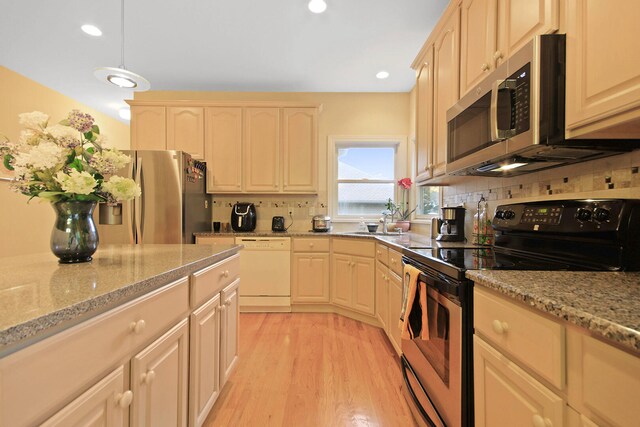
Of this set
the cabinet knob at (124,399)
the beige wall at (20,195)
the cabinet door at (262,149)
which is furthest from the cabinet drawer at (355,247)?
the beige wall at (20,195)

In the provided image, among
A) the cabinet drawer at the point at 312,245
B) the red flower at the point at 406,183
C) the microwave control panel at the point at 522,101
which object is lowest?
the cabinet drawer at the point at 312,245

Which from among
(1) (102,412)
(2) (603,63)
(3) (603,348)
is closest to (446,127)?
(2) (603,63)

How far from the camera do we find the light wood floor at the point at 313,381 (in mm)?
1521

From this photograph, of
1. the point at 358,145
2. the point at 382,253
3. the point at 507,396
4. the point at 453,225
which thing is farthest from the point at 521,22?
the point at 358,145

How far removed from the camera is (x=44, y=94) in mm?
4031

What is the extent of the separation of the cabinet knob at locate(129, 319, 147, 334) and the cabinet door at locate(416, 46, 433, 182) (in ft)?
6.88

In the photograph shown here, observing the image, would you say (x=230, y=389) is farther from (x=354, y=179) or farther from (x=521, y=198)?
(x=354, y=179)

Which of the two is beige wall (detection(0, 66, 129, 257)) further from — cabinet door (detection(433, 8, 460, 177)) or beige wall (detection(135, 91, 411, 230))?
cabinet door (detection(433, 8, 460, 177))

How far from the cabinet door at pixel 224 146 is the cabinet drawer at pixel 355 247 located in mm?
1447

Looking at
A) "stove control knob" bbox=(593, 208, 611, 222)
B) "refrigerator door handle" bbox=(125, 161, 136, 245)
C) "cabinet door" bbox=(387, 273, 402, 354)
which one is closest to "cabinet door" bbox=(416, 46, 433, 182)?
"cabinet door" bbox=(387, 273, 402, 354)

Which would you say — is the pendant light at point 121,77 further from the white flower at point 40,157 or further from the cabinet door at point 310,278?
the cabinet door at point 310,278

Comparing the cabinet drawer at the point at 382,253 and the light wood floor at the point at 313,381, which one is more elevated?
the cabinet drawer at the point at 382,253

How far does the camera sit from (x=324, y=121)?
3.77m

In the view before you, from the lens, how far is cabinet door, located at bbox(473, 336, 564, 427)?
0.68 metres
